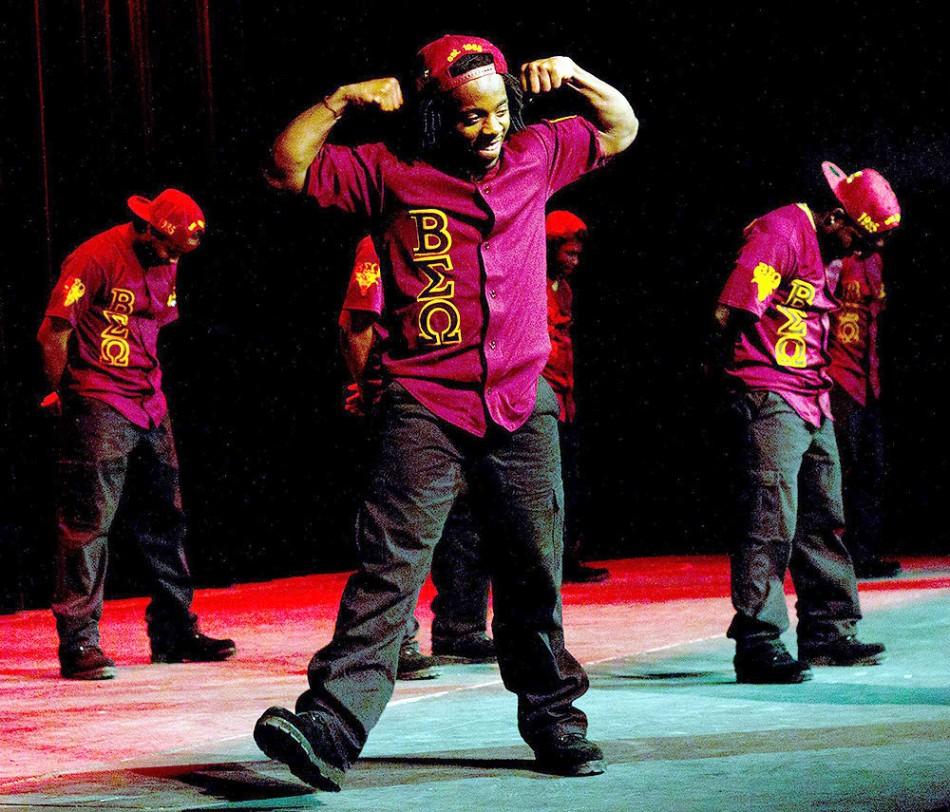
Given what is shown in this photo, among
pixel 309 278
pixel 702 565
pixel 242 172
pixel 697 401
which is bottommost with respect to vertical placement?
pixel 702 565

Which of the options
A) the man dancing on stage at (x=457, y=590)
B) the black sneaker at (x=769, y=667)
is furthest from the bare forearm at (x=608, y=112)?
the black sneaker at (x=769, y=667)

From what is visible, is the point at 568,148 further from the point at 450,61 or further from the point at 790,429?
the point at 790,429

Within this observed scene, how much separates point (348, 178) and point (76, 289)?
2769mm

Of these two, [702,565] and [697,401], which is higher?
[697,401]

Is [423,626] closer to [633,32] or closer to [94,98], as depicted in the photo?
[94,98]

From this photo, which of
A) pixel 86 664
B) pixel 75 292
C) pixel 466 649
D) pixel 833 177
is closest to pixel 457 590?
pixel 466 649

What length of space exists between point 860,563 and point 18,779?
625cm

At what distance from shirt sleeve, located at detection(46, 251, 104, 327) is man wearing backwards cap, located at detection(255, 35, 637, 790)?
2.68 meters

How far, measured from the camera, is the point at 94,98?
8617 mm

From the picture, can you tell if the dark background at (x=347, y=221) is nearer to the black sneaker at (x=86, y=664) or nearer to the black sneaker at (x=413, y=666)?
the black sneaker at (x=86, y=664)

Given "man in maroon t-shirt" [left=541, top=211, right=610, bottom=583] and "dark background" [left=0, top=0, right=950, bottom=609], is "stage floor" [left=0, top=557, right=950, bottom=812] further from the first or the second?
"dark background" [left=0, top=0, right=950, bottom=609]

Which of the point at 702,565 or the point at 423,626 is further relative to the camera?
the point at 702,565

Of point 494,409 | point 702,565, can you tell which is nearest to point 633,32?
point 702,565

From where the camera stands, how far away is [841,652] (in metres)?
5.61
